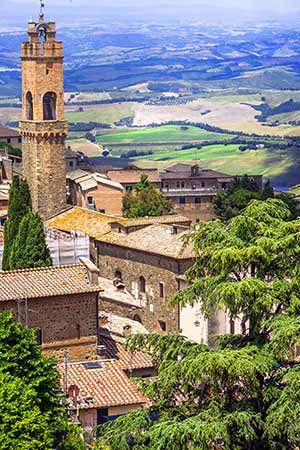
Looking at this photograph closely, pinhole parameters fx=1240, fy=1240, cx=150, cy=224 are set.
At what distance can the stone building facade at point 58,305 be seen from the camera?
34.9m

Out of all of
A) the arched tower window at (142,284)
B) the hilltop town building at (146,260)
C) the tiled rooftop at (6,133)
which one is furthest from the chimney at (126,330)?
the tiled rooftop at (6,133)

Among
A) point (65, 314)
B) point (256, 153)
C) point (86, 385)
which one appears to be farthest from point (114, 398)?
point (256, 153)

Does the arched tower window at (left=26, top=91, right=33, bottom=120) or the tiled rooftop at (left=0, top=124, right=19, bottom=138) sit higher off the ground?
the arched tower window at (left=26, top=91, right=33, bottom=120)

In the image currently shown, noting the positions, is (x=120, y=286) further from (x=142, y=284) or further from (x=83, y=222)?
(x=83, y=222)

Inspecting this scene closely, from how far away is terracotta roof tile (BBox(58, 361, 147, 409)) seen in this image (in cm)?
3098

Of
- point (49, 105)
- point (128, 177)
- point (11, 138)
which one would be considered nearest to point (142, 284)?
point (49, 105)

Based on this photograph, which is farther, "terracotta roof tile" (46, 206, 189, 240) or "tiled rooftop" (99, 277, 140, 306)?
"terracotta roof tile" (46, 206, 189, 240)

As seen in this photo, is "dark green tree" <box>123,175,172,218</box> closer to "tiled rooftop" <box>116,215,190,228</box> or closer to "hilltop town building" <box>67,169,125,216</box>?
"hilltop town building" <box>67,169,125,216</box>

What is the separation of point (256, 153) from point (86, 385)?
5946 inches

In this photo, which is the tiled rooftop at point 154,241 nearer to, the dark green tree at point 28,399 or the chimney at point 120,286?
the chimney at point 120,286

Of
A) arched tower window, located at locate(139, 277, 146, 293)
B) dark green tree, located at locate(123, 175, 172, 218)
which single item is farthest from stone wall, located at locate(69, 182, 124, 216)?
arched tower window, located at locate(139, 277, 146, 293)

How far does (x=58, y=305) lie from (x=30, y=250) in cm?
1034

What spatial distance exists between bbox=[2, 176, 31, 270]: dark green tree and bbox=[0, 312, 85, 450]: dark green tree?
22.0 meters

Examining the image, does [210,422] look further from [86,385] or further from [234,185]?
[234,185]
